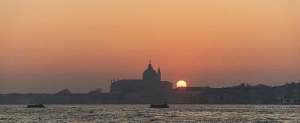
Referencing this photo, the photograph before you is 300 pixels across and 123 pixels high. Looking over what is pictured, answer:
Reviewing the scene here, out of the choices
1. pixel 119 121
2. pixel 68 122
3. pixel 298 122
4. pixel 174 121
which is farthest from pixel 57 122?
pixel 298 122

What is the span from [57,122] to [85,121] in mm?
3325

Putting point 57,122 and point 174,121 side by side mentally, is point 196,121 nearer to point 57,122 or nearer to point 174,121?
point 174,121

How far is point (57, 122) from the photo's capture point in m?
74.4

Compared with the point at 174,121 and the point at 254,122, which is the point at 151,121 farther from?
the point at 254,122

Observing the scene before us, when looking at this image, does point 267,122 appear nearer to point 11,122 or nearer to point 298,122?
point 298,122

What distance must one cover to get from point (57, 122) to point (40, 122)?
1849 millimetres

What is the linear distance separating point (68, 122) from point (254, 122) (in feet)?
63.9

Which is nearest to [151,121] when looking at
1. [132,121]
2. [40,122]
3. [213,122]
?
[132,121]

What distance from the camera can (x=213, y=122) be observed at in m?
73.9

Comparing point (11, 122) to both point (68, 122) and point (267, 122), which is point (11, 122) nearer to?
point (68, 122)

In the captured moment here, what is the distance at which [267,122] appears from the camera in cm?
7369

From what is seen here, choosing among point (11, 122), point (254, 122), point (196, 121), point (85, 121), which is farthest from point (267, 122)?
point (11, 122)

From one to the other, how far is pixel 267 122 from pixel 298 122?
320 centimetres

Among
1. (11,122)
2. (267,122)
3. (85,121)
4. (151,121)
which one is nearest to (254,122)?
(267,122)
